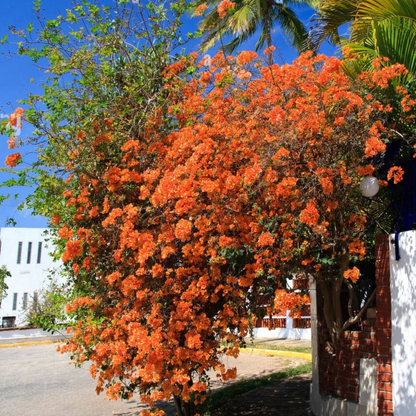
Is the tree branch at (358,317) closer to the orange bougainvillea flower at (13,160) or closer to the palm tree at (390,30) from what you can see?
the palm tree at (390,30)

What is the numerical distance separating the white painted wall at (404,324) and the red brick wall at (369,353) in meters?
0.14

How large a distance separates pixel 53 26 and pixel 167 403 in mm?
6638

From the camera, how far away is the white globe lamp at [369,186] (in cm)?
478

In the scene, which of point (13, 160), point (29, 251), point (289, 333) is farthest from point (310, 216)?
point (29, 251)

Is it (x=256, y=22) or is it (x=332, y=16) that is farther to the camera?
(x=256, y=22)

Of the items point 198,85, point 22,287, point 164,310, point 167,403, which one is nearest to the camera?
point 164,310

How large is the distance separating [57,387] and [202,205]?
7.73m

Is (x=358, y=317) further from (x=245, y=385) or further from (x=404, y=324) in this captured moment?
(x=245, y=385)

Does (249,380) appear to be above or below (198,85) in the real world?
below

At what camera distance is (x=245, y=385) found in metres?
9.38

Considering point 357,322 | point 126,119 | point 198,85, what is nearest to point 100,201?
point 126,119

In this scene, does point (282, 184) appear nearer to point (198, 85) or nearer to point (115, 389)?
point (198, 85)

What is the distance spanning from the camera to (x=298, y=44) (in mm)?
15164

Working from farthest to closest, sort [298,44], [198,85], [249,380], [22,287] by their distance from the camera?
1. [22,287]
2. [298,44]
3. [249,380]
4. [198,85]
